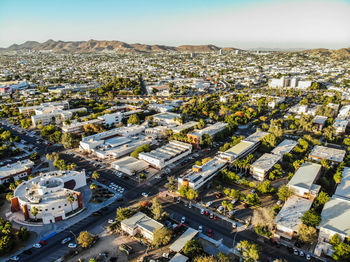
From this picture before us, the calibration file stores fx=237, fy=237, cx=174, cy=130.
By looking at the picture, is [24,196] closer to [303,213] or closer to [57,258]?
[57,258]

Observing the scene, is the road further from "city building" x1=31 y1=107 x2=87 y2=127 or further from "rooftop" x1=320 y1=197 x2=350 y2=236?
"city building" x1=31 y1=107 x2=87 y2=127

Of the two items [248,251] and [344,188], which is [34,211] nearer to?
[248,251]

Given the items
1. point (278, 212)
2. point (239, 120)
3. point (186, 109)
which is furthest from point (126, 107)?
point (278, 212)

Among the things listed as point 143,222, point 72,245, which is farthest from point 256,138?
point 72,245

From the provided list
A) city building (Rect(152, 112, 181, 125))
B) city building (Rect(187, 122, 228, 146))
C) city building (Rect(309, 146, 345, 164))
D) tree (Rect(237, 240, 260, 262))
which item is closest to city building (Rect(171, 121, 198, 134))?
city building (Rect(187, 122, 228, 146))

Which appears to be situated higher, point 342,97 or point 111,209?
point 342,97
